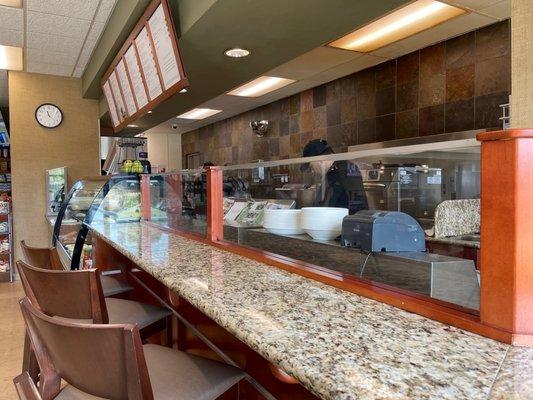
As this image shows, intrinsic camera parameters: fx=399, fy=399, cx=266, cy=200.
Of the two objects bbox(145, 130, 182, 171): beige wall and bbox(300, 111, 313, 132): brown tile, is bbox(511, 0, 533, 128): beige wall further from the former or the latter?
bbox(145, 130, 182, 171): beige wall

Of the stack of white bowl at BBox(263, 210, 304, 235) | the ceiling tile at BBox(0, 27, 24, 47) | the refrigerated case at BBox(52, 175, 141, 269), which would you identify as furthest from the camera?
the ceiling tile at BBox(0, 27, 24, 47)

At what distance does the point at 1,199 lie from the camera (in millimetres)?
5016

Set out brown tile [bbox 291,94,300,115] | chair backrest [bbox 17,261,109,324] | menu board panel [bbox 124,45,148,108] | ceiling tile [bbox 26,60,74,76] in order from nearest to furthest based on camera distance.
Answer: chair backrest [bbox 17,261,109,324]
menu board panel [bbox 124,45,148,108]
ceiling tile [bbox 26,60,74,76]
brown tile [bbox 291,94,300,115]

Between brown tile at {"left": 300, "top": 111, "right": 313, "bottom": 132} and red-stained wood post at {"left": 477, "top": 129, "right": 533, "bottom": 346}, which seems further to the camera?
brown tile at {"left": 300, "top": 111, "right": 313, "bottom": 132}

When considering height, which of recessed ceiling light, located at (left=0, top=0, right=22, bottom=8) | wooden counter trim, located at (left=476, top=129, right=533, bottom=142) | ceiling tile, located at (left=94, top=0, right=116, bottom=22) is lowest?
wooden counter trim, located at (left=476, top=129, right=533, bottom=142)

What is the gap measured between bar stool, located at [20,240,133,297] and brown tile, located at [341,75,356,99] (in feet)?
11.0

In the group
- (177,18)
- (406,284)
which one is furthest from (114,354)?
(177,18)

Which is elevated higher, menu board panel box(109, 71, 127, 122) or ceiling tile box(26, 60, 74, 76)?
ceiling tile box(26, 60, 74, 76)

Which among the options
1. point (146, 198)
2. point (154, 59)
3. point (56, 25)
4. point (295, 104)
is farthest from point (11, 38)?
point (295, 104)

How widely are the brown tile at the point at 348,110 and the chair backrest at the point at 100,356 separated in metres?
4.22

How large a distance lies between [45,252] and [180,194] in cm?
82

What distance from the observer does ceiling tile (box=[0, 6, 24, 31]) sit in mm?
3328

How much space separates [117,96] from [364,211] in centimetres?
353

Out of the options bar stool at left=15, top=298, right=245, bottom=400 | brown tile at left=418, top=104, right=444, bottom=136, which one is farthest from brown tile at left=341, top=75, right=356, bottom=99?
bar stool at left=15, top=298, right=245, bottom=400
